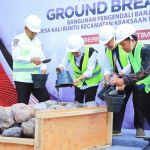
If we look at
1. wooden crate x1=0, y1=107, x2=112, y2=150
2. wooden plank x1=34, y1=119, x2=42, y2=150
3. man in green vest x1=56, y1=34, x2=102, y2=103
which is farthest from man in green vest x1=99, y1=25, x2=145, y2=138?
wooden plank x1=34, y1=119, x2=42, y2=150

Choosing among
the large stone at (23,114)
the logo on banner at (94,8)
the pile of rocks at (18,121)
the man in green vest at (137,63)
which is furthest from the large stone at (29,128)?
the logo on banner at (94,8)

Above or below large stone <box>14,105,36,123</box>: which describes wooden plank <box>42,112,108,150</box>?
below

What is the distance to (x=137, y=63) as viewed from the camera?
436 centimetres

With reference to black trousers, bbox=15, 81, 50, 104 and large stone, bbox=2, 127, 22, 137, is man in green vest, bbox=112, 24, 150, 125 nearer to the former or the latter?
large stone, bbox=2, 127, 22, 137

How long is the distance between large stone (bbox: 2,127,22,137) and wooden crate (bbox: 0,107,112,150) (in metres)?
0.12

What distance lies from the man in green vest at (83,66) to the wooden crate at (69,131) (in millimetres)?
783

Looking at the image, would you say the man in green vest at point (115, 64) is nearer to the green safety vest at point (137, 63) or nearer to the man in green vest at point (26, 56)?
the green safety vest at point (137, 63)

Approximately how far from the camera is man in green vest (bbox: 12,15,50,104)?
558 centimetres

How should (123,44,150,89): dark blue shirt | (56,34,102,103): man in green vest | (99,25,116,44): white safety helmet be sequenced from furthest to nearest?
1. (56,34,102,103): man in green vest
2. (99,25,116,44): white safety helmet
3. (123,44,150,89): dark blue shirt

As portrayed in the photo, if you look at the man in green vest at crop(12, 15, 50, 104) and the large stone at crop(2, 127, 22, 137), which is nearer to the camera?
the large stone at crop(2, 127, 22, 137)

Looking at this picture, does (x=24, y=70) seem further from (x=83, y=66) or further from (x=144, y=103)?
(x=144, y=103)

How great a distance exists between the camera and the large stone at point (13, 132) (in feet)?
13.2

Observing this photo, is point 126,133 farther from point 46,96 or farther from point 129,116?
point 46,96

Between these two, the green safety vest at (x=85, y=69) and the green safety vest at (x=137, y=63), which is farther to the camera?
the green safety vest at (x=85, y=69)
